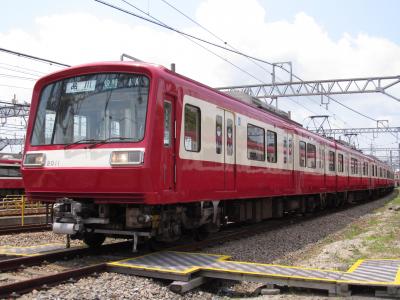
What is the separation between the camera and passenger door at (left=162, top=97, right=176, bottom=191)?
802cm

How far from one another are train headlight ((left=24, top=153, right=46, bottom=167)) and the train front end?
0.02 meters

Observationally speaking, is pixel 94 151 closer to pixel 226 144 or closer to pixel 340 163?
pixel 226 144

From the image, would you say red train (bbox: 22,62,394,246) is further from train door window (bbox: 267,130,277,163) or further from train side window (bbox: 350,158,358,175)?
train side window (bbox: 350,158,358,175)

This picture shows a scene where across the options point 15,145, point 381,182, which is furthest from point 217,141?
point 15,145

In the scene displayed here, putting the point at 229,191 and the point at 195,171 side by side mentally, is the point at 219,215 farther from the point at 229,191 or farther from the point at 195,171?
the point at 195,171

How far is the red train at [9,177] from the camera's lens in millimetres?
26297

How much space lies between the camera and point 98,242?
941 cm

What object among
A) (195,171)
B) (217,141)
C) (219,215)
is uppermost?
(217,141)

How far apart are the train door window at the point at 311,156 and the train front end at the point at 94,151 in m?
10.2

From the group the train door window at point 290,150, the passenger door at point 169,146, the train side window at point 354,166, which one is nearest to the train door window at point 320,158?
the train door window at point 290,150

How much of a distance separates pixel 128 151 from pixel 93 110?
3.72ft

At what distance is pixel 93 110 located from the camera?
27.2 ft

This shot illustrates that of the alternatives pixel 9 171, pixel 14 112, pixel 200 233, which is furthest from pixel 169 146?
pixel 14 112

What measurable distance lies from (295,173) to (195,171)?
273 inches
